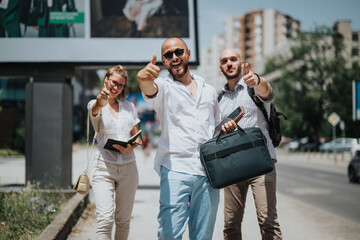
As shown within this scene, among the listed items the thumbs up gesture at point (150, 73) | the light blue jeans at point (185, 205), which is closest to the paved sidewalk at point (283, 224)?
the light blue jeans at point (185, 205)

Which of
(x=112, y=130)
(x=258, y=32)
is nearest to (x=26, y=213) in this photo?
(x=112, y=130)

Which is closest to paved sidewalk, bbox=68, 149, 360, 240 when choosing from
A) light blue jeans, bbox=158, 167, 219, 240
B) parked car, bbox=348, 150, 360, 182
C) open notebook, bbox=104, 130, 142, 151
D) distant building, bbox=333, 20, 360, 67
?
open notebook, bbox=104, 130, 142, 151

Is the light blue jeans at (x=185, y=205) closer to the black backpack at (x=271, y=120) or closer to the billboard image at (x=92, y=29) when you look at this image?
the black backpack at (x=271, y=120)

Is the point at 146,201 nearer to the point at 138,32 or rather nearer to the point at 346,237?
the point at 138,32

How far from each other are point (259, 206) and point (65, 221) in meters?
2.60

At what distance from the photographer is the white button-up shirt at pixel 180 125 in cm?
304

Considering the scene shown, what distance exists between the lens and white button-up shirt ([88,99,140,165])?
4048mm

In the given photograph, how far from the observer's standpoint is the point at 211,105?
3240mm

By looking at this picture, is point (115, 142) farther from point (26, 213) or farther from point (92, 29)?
point (92, 29)

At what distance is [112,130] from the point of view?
13.5 feet

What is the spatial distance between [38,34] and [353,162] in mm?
11958

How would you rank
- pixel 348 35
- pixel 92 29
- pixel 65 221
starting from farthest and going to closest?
pixel 348 35, pixel 92 29, pixel 65 221

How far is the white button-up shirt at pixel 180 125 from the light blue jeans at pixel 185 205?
0.25 feet

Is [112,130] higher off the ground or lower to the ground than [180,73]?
lower
